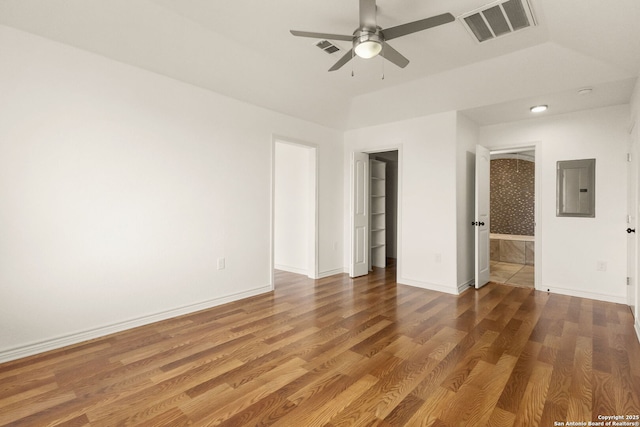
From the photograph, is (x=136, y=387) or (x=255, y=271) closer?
(x=136, y=387)

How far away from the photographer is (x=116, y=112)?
9.89ft

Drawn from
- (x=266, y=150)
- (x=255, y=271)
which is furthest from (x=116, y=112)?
(x=255, y=271)

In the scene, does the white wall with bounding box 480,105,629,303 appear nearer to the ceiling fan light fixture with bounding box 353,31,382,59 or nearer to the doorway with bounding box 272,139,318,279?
the doorway with bounding box 272,139,318,279

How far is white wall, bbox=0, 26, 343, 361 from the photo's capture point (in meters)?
2.52

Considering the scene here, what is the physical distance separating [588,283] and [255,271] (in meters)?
4.50

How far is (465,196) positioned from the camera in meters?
4.71

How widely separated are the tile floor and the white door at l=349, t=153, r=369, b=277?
2.17 meters

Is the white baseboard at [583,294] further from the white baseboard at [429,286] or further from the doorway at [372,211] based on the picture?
the doorway at [372,211]

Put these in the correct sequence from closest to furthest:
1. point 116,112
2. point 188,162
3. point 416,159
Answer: point 116,112, point 188,162, point 416,159

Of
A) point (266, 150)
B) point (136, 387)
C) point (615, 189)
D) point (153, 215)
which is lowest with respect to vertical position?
point (136, 387)

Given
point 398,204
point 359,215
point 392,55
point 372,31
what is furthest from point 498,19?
point 359,215

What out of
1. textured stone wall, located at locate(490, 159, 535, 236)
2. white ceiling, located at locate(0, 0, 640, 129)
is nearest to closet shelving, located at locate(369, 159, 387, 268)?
white ceiling, located at locate(0, 0, 640, 129)

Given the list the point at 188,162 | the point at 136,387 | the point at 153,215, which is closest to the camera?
the point at 136,387

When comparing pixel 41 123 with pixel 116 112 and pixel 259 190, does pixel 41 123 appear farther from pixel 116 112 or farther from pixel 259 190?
pixel 259 190
